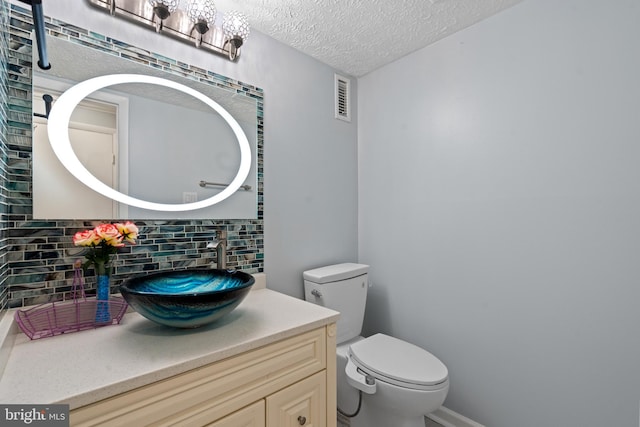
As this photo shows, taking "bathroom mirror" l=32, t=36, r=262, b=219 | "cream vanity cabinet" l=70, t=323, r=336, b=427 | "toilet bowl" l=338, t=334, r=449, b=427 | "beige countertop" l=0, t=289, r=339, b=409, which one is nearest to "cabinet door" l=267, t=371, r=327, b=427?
"cream vanity cabinet" l=70, t=323, r=336, b=427

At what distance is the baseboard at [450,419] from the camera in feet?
5.13

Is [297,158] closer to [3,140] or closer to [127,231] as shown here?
[127,231]

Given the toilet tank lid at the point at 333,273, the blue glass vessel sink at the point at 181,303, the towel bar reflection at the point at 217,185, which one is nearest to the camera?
the blue glass vessel sink at the point at 181,303

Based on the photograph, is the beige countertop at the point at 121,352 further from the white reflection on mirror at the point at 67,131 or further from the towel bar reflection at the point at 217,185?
the towel bar reflection at the point at 217,185

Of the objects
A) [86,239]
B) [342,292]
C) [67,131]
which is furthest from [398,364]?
[67,131]

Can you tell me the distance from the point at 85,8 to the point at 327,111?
1259mm

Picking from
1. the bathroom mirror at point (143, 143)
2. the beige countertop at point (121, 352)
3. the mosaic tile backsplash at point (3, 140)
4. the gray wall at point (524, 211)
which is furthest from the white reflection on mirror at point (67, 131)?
the gray wall at point (524, 211)

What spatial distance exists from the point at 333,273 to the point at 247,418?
0.92 meters

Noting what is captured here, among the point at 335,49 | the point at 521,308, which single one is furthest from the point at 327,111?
the point at 521,308

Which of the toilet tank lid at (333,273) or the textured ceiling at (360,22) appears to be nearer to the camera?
the textured ceiling at (360,22)

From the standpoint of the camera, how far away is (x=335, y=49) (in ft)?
5.84

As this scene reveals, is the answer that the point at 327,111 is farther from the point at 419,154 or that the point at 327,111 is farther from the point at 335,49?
the point at 419,154

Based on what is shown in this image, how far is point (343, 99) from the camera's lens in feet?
6.75

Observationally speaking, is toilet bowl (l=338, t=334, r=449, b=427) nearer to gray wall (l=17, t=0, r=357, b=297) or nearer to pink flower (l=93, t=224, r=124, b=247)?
gray wall (l=17, t=0, r=357, b=297)
